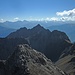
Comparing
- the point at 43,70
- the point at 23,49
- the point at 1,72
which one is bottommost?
the point at 1,72

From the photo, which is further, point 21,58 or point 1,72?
point 1,72

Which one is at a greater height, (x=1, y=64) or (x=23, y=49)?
(x=23, y=49)

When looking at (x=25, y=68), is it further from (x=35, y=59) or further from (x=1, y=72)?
(x=1, y=72)

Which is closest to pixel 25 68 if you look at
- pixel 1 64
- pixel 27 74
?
pixel 27 74

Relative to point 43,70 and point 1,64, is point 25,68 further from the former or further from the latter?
point 1,64

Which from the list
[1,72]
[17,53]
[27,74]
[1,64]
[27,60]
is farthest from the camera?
[1,64]

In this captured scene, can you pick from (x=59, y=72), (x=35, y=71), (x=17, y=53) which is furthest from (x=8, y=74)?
(x=59, y=72)

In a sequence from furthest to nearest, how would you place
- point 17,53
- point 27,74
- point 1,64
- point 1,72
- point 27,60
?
point 1,64 < point 1,72 < point 17,53 < point 27,60 < point 27,74
